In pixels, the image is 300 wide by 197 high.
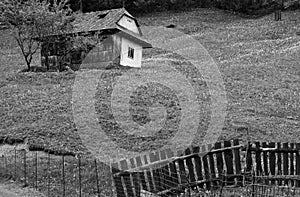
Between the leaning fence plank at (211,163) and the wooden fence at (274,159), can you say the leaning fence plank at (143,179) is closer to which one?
the leaning fence plank at (211,163)

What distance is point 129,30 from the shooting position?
1767 inches

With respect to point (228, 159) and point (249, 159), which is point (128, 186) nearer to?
point (228, 159)

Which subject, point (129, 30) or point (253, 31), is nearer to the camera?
point (129, 30)

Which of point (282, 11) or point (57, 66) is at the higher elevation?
point (282, 11)

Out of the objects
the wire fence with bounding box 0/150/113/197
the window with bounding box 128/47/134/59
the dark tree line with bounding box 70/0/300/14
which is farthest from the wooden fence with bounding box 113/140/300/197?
the dark tree line with bounding box 70/0/300/14

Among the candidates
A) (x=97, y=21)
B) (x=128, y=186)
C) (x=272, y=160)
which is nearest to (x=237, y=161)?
(x=272, y=160)

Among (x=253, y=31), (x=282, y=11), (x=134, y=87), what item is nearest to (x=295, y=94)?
(x=134, y=87)

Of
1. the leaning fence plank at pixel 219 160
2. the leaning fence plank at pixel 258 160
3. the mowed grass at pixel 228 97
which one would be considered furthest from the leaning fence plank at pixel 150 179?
the mowed grass at pixel 228 97

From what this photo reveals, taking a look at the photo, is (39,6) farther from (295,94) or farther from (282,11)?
(282,11)

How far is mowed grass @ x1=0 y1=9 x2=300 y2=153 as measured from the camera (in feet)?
67.5

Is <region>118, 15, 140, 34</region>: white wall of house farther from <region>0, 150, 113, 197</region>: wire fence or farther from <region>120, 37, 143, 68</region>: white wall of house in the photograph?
<region>0, 150, 113, 197</region>: wire fence

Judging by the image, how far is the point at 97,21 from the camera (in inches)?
1757

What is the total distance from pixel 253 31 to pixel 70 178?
45.8 meters

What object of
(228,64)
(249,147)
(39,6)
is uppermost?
(39,6)
